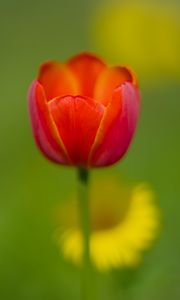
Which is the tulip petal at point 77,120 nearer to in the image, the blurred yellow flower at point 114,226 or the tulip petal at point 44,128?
the tulip petal at point 44,128

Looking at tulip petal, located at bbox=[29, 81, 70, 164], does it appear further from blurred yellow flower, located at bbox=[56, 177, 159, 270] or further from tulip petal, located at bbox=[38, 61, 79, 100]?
blurred yellow flower, located at bbox=[56, 177, 159, 270]

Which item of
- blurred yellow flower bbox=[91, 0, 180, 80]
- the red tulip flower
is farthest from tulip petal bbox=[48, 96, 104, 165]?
blurred yellow flower bbox=[91, 0, 180, 80]

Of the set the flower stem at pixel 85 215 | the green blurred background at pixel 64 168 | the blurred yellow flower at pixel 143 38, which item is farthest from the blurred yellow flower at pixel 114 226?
the blurred yellow flower at pixel 143 38

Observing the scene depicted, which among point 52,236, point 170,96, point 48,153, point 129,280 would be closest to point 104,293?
point 129,280

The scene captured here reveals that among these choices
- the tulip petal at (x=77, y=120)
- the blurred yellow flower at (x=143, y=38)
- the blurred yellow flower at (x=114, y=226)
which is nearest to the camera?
the tulip petal at (x=77, y=120)

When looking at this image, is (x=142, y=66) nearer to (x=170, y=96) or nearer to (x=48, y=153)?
(x=170, y=96)

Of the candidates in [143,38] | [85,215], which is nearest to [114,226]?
[85,215]
